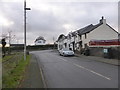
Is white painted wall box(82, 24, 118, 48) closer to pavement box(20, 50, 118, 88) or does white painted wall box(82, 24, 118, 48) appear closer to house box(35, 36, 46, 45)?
pavement box(20, 50, 118, 88)

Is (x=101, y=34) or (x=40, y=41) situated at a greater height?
(x=101, y=34)

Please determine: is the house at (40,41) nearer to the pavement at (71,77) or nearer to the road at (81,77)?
the pavement at (71,77)

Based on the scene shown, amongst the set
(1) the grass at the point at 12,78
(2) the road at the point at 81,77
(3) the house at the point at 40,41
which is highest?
(3) the house at the point at 40,41

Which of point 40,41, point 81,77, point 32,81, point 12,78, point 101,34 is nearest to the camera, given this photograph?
point 32,81

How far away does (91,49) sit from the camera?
107 ft

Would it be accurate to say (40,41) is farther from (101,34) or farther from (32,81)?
(32,81)

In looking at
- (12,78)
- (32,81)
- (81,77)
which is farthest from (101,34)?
(32,81)

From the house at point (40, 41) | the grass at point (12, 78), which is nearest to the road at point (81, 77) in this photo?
the grass at point (12, 78)

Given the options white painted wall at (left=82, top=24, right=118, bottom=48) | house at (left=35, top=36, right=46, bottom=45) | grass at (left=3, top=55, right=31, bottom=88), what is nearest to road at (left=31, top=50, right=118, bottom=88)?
grass at (left=3, top=55, right=31, bottom=88)

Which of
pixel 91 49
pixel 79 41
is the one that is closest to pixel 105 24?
pixel 79 41

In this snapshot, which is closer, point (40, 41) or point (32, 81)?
point (32, 81)

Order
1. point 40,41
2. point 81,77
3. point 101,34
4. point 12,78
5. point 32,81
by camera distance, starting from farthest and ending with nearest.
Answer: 1. point 40,41
2. point 101,34
3. point 81,77
4. point 12,78
5. point 32,81

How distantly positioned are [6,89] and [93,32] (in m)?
39.9

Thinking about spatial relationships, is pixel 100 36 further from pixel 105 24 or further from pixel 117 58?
pixel 117 58
